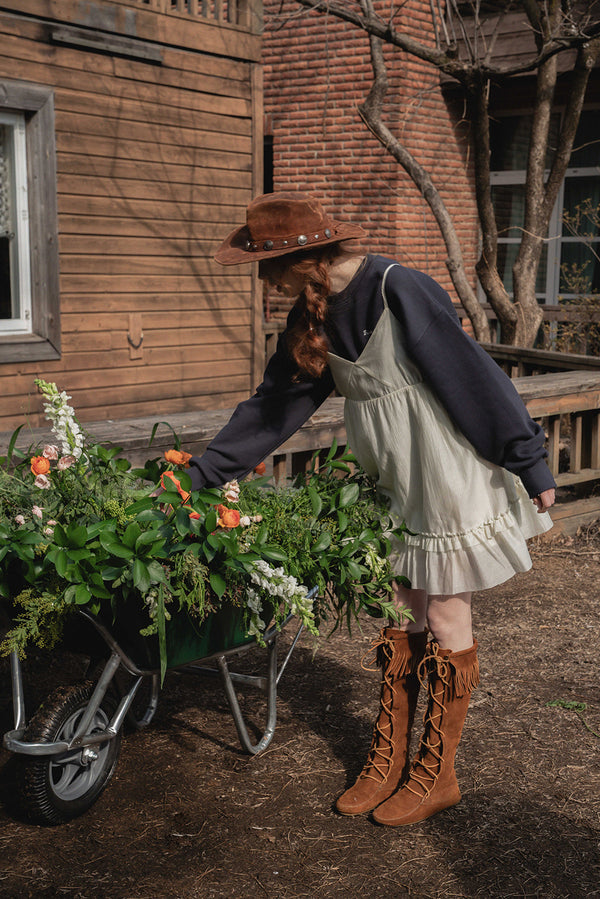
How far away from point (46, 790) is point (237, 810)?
59cm

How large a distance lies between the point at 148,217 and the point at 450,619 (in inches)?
218

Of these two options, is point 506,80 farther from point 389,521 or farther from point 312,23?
point 389,521

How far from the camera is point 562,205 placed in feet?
38.8

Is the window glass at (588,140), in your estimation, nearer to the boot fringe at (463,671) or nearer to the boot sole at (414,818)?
the boot fringe at (463,671)

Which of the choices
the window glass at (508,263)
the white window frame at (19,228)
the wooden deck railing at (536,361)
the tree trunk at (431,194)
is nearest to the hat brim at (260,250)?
the wooden deck railing at (536,361)

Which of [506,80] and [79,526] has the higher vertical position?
[506,80]

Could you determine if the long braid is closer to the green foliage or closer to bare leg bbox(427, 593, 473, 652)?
bare leg bbox(427, 593, 473, 652)

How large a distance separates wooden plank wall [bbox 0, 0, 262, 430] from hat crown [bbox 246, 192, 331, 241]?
15.0 feet

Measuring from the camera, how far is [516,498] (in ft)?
8.93

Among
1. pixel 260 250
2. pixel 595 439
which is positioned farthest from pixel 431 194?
pixel 260 250

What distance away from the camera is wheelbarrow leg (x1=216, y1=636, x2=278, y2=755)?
295 cm

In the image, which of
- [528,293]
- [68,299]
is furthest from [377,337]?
[528,293]

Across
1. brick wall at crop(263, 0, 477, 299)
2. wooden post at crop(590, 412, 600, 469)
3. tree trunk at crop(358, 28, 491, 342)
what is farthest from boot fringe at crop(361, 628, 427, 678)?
brick wall at crop(263, 0, 477, 299)

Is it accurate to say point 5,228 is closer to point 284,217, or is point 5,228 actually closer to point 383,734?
point 284,217
